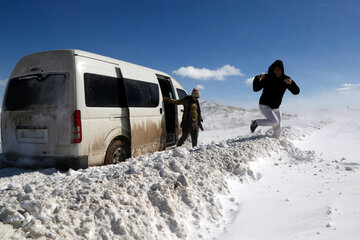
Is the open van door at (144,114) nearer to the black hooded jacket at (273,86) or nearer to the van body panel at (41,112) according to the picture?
the van body panel at (41,112)

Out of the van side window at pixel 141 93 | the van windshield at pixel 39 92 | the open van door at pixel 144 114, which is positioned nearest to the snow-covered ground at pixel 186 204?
the van windshield at pixel 39 92

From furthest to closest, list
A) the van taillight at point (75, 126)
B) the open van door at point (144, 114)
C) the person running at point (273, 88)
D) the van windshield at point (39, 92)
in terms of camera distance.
Result: the person running at point (273, 88), the open van door at point (144, 114), the van windshield at point (39, 92), the van taillight at point (75, 126)

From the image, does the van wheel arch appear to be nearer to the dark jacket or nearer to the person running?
the dark jacket

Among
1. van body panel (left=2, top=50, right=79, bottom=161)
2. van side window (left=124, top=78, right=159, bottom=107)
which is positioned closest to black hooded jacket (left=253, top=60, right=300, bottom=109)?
van side window (left=124, top=78, right=159, bottom=107)

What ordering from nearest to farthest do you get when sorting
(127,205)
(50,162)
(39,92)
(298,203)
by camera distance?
(127,205)
(298,203)
(50,162)
(39,92)

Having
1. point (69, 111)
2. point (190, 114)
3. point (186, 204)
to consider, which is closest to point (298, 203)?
point (186, 204)

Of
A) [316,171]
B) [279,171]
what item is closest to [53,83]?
[279,171]

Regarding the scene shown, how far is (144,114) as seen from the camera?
19.1 feet

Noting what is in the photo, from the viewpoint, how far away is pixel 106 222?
7.48 feet

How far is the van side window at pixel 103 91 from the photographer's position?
4.50m

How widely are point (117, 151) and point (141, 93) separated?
4.99 feet

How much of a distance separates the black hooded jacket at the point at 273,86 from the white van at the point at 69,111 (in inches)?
131

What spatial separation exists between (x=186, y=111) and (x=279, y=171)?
312 centimetres

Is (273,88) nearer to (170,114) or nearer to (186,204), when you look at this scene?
(170,114)
